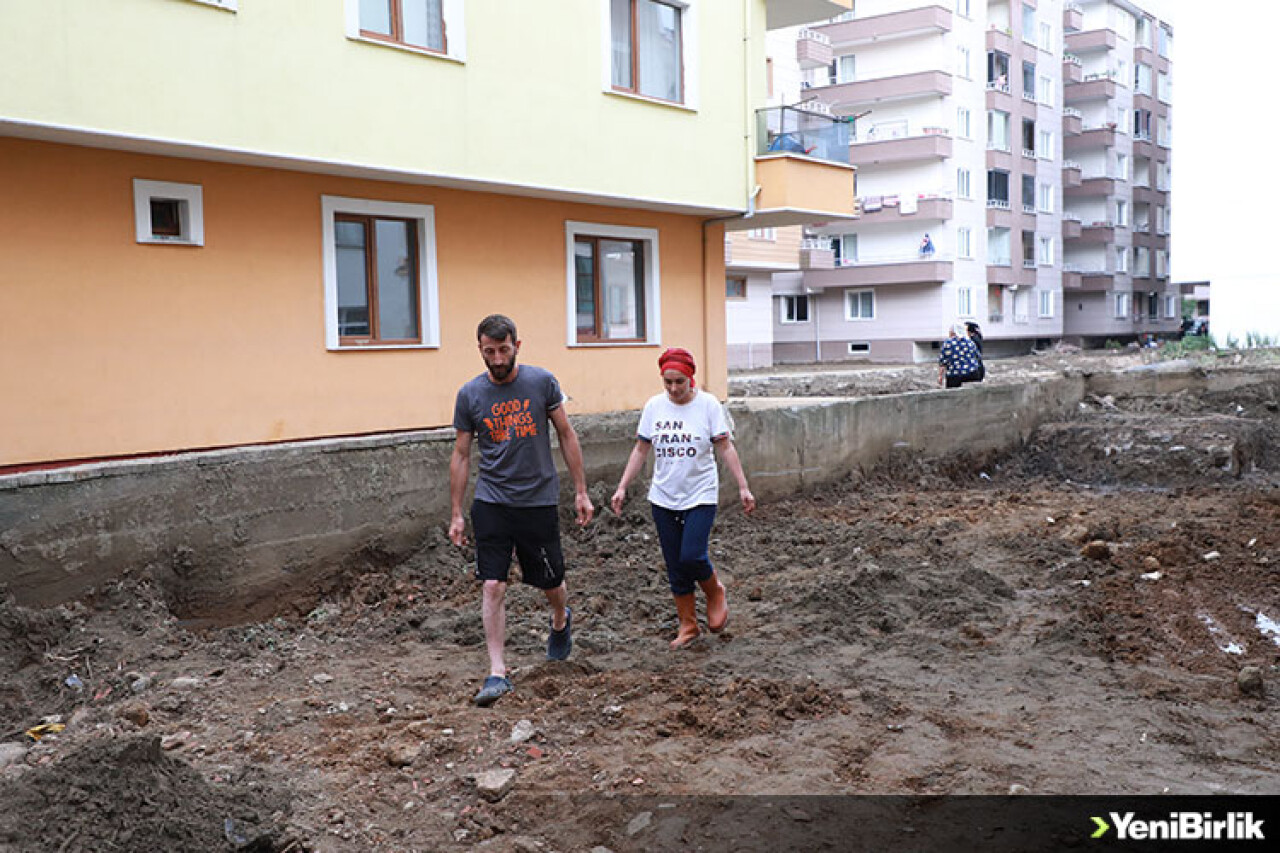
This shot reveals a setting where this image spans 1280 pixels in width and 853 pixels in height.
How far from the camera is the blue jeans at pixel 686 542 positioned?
7480mm

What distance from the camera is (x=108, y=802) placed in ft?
15.2

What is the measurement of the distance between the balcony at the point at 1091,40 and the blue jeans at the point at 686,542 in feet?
192

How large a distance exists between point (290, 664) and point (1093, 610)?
5591 mm

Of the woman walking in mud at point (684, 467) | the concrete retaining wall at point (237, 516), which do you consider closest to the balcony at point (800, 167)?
the concrete retaining wall at point (237, 516)

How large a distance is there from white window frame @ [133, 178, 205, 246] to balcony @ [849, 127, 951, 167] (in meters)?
38.8

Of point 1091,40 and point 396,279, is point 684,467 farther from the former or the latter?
point 1091,40

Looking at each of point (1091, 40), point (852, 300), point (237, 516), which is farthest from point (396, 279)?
point (1091, 40)

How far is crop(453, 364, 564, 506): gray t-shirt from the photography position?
6609 mm

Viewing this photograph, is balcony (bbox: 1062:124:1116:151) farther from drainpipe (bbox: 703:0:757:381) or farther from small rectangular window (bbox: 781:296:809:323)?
drainpipe (bbox: 703:0:757:381)

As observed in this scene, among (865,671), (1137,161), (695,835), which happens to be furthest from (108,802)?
(1137,161)

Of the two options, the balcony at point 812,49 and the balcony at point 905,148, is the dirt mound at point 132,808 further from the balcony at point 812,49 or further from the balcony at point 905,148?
the balcony at point 905,148

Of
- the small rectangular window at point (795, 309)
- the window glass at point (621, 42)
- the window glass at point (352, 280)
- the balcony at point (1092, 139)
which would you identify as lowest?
the window glass at point (352, 280)

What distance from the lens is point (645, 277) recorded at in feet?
51.6

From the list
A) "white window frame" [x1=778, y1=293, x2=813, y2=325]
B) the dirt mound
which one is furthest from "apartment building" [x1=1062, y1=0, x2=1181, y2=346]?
the dirt mound
